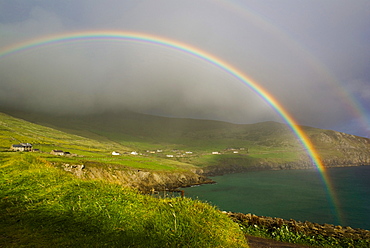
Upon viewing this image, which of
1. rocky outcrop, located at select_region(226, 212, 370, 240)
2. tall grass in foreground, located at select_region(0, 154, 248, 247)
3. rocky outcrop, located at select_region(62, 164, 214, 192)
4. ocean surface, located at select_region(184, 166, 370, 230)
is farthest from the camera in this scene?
rocky outcrop, located at select_region(62, 164, 214, 192)

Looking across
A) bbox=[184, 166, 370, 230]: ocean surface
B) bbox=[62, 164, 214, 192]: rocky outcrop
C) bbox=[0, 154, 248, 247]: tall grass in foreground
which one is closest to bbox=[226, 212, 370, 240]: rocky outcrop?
bbox=[0, 154, 248, 247]: tall grass in foreground

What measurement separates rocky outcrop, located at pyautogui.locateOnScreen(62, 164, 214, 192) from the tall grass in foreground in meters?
39.6

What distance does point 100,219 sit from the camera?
9633 millimetres

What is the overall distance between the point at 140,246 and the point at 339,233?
2241cm

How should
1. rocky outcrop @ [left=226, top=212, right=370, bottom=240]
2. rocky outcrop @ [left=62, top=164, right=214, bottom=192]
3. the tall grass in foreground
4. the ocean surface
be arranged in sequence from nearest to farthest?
the tall grass in foreground → rocky outcrop @ [left=226, top=212, right=370, bottom=240] → the ocean surface → rocky outcrop @ [left=62, top=164, right=214, bottom=192]

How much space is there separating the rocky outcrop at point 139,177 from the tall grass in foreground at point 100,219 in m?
39.6

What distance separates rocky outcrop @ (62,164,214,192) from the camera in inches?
2579

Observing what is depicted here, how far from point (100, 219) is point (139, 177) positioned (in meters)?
77.4

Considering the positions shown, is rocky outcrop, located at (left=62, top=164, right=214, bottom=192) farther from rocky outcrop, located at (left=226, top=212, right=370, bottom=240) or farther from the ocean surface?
rocky outcrop, located at (left=226, top=212, right=370, bottom=240)

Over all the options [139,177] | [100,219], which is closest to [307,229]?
[100,219]

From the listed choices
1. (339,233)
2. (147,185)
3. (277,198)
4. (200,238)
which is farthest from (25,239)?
(277,198)

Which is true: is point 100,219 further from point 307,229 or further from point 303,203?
point 303,203

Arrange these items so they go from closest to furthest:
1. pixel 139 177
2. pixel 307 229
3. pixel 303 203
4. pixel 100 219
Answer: pixel 100 219 < pixel 307 229 < pixel 303 203 < pixel 139 177

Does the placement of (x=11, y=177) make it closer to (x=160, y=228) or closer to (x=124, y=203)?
(x=124, y=203)
